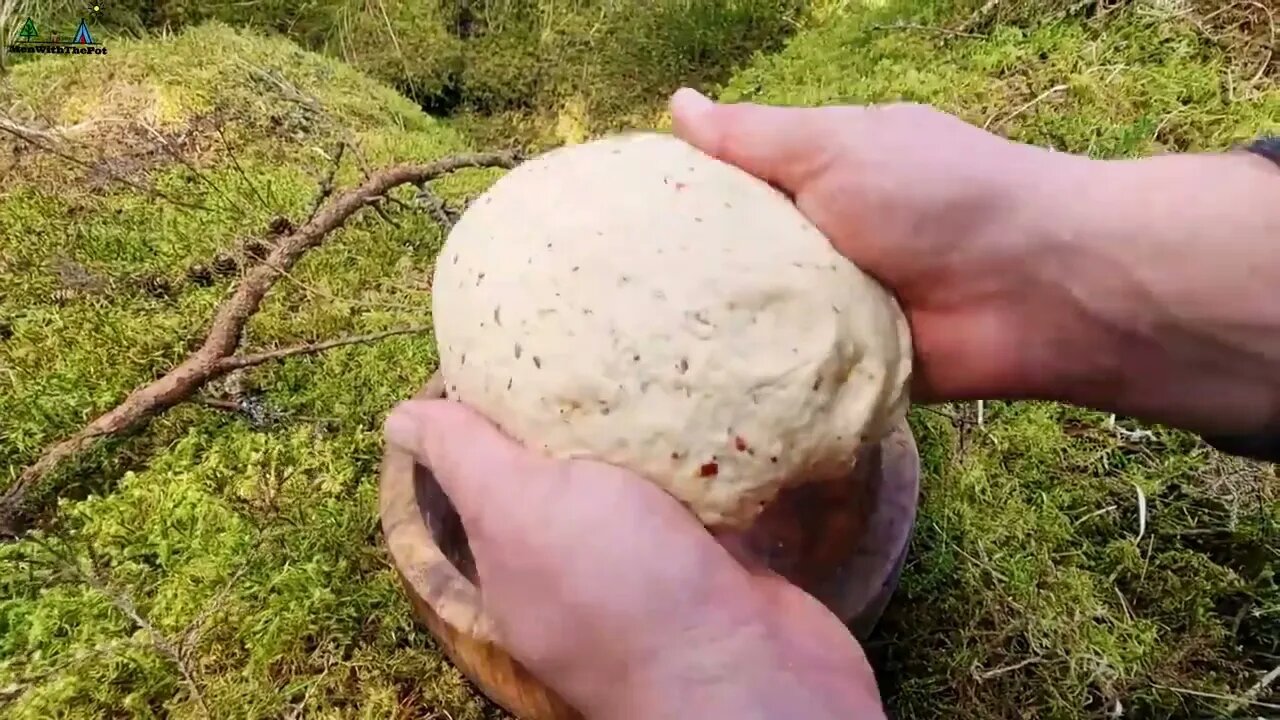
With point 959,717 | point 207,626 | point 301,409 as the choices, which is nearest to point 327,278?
point 301,409

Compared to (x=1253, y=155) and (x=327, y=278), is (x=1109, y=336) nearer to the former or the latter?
(x=1253, y=155)

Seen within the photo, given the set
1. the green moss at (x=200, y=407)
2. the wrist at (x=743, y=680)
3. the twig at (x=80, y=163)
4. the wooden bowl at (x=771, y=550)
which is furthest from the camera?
the twig at (x=80, y=163)

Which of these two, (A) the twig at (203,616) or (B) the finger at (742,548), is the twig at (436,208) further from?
(B) the finger at (742,548)

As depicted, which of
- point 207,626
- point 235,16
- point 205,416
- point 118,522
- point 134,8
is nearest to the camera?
point 207,626

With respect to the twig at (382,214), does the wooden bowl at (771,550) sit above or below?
above

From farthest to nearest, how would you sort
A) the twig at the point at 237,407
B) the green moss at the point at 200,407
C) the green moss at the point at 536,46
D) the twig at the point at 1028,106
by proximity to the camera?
1. the green moss at the point at 536,46
2. the twig at the point at 1028,106
3. the twig at the point at 237,407
4. the green moss at the point at 200,407

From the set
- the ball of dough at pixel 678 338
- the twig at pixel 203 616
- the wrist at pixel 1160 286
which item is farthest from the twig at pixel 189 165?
the wrist at pixel 1160 286
